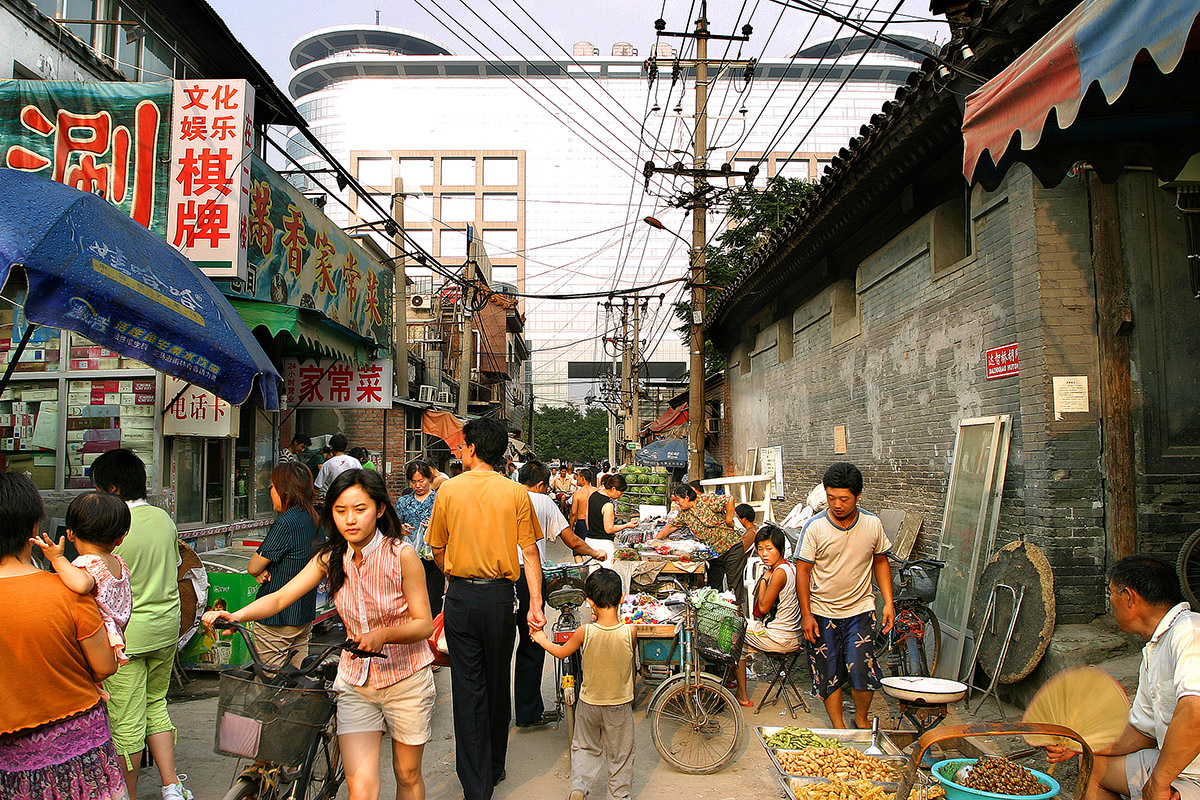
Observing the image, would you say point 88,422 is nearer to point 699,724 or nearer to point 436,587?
point 436,587

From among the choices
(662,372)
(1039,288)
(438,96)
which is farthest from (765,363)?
(438,96)

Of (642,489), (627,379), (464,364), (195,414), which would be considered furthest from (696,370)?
(627,379)

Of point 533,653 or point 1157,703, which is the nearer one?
point 1157,703

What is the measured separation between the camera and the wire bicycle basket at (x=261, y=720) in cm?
323

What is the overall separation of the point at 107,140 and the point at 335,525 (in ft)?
20.5

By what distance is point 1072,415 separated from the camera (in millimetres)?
5965

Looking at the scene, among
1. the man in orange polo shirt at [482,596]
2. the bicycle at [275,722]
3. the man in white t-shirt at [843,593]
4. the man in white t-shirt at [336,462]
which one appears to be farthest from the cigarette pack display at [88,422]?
the man in white t-shirt at [843,593]

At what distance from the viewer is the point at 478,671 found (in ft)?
14.8

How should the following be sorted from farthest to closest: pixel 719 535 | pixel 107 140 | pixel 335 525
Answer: pixel 719 535 → pixel 107 140 → pixel 335 525

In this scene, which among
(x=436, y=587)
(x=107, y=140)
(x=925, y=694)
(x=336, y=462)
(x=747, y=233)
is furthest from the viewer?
(x=747, y=233)

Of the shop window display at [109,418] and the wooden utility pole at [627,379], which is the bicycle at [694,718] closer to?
the shop window display at [109,418]

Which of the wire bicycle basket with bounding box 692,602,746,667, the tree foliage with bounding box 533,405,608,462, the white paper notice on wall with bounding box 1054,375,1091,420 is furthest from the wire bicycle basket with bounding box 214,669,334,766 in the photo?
the tree foliage with bounding box 533,405,608,462

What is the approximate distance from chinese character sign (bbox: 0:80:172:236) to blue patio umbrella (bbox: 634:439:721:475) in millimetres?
16343

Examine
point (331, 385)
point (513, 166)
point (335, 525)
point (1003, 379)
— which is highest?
point (513, 166)
